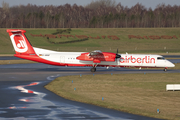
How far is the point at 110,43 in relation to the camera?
10625 cm

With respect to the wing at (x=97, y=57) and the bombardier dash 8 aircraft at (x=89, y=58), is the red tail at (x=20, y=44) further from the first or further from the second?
the wing at (x=97, y=57)

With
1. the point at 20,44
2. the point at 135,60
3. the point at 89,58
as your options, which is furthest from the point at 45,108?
the point at 20,44

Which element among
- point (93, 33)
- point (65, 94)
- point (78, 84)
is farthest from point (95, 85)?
point (93, 33)

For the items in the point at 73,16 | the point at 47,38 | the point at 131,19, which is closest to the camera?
the point at 47,38

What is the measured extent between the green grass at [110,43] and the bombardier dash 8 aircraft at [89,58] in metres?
47.1

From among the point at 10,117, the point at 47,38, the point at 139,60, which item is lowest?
the point at 10,117

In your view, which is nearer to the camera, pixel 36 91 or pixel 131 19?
pixel 36 91

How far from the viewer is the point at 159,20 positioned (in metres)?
166

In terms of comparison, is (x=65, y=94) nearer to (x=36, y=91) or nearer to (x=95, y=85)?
(x=36, y=91)

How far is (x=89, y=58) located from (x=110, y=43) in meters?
65.6

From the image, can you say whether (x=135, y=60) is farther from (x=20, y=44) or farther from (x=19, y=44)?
(x=19, y=44)

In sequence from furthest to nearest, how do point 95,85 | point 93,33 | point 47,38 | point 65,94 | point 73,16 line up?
1. point 73,16
2. point 93,33
3. point 47,38
4. point 95,85
5. point 65,94

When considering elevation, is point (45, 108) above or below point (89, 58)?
below

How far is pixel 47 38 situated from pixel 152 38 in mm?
44428
